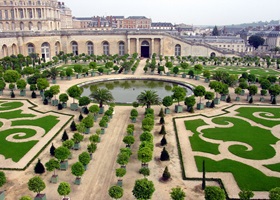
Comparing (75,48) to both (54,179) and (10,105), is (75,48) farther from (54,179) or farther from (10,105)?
(54,179)

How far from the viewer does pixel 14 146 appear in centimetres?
2833

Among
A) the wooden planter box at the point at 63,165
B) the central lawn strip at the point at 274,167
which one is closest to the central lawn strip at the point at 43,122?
the wooden planter box at the point at 63,165

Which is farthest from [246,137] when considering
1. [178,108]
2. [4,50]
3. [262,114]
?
[4,50]

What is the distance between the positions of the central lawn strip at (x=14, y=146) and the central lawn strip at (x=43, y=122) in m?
1.86

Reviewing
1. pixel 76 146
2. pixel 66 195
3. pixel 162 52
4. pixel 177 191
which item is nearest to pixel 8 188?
pixel 66 195

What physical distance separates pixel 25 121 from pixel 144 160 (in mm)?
18308

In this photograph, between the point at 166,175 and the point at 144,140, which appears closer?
the point at 166,175

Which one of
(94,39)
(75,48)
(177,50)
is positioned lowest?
(177,50)

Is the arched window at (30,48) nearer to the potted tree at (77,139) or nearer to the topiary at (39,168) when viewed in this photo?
the potted tree at (77,139)

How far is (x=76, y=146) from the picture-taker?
2788 cm

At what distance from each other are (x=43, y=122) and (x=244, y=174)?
23.0 meters

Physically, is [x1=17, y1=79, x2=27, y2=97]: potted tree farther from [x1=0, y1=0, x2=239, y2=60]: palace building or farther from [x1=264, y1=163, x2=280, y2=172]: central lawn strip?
[x1=0, y1=0, x2=239, y2=60]: palace building

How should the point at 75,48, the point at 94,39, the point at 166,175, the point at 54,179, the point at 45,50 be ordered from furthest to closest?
the point at 75,48
the point at 94,39
the point at 45,50
the point at 166,175
the point at 54,179

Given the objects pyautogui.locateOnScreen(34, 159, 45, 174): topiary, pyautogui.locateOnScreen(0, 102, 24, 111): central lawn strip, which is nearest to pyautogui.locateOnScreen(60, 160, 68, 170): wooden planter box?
pyautogui.locateOnScreen(34, 159, 45, 174): topiary
